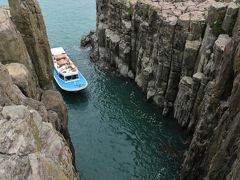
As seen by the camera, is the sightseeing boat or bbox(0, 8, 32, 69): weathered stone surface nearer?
bbox(0, 8, 32, 69): weathered stone surface

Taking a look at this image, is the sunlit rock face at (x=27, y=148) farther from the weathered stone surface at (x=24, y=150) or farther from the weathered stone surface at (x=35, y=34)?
the weathered stone surface at (x=35, y=34)

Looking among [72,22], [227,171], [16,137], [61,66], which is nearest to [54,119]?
[16,137]

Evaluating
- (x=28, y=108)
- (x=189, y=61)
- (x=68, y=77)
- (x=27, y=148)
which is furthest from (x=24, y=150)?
(x=68, y=77)

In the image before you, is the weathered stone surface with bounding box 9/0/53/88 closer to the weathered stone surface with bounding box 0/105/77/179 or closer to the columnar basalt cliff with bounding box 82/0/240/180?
the weathered stone surface with bounding box 0/105/77/179

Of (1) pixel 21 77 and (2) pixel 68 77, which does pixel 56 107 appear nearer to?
(1) pixel 21 77

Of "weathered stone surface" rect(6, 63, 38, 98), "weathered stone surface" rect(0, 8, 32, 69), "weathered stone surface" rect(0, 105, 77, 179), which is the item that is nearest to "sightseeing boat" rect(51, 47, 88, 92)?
"weathered stone surface" rect(0, 8, 32, 69)

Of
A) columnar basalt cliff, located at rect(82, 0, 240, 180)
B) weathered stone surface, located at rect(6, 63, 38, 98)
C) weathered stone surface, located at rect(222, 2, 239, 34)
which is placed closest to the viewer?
weathered stone surface, located at rect(6, 63, 38, 98)
